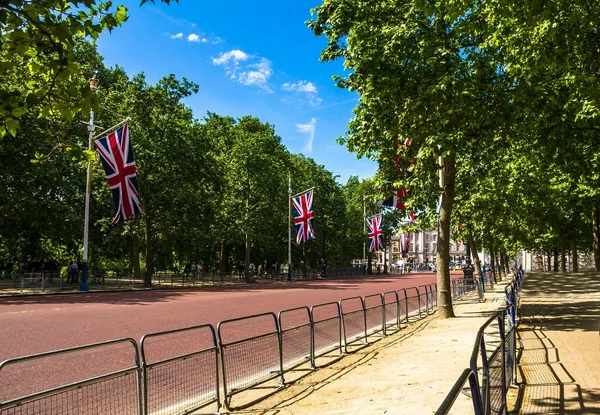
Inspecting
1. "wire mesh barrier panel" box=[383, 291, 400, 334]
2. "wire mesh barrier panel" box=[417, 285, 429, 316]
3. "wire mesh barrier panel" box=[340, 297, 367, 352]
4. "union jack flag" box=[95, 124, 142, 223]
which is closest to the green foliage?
"wire mesh barrier panel" box=[340, 297, 367, 352]

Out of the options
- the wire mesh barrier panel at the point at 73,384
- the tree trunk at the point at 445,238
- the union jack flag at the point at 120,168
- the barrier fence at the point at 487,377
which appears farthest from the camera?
the union jack flag at the point at 120,168

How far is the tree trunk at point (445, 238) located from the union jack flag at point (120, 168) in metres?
15.1

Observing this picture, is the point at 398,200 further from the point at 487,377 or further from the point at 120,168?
the point at 487,377

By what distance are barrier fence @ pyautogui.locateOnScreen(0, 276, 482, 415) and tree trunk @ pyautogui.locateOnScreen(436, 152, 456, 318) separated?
4.87 m

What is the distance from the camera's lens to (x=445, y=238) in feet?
54.6

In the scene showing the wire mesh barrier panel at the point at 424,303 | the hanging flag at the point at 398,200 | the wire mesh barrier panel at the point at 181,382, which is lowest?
the wire mesh barrier panel at the point at 424,303

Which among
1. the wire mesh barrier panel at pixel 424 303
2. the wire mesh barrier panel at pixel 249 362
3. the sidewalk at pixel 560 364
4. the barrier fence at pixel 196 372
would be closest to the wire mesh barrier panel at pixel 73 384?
the barrier fence at pixel 196 372

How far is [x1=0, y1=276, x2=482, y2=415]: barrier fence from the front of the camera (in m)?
4.67

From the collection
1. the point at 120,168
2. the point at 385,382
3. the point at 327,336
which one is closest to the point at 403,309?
the point at 327,336

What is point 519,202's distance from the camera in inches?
1198

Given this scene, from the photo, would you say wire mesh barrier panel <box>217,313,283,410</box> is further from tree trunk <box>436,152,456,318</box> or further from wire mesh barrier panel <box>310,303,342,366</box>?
tree trunk <box>436,152,456,318</box>

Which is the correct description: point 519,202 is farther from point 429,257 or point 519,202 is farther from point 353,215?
point 429,257

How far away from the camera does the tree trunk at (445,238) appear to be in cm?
1617

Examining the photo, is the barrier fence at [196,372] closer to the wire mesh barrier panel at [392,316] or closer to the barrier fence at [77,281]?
the wire mesh barrier panel at [392,316]
